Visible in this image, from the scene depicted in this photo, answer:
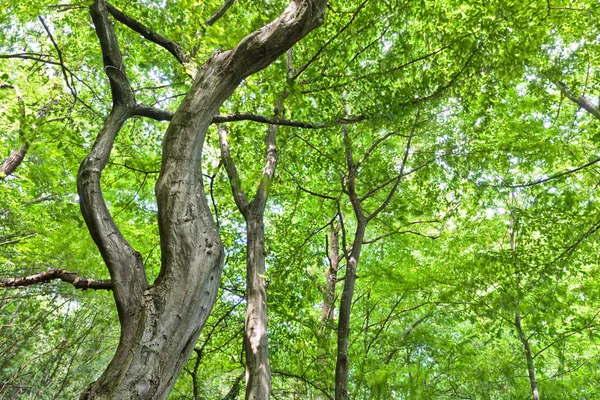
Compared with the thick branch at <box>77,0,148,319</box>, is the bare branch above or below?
above

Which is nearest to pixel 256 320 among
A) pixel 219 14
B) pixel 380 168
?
pixel 380 168

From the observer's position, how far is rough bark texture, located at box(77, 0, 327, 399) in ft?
4.41

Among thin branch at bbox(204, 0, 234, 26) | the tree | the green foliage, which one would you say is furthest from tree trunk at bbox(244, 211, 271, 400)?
thin branch at bbox(204, 0, 234, 26)

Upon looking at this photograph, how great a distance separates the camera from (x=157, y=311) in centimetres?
143

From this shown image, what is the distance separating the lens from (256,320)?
11.9ft

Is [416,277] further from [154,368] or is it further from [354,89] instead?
[154,368]

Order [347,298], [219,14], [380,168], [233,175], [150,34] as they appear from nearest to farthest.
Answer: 1. [150,34]
2. [347,298]
3. [219,14]
4. [233,175]
5. [380,168]

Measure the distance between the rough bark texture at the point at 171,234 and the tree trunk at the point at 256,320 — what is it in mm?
2107

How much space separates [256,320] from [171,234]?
2307 mm

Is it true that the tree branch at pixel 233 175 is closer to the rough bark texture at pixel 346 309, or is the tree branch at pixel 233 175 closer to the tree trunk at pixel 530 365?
the rough bark texture at pixel 346 309

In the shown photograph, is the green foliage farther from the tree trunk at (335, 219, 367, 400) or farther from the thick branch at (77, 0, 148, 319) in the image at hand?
the thick branch at (77, 0, 148, 319)

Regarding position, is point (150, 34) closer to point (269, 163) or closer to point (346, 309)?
point (269, 163)

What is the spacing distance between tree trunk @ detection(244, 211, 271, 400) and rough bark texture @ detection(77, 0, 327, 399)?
6.91 ft

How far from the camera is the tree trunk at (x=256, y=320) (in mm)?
3332
